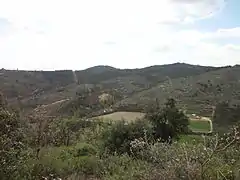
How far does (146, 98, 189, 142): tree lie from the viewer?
2102cm

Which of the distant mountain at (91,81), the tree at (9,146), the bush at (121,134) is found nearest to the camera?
the tree at (9,146)

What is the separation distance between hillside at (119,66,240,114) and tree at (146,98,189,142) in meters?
28.3

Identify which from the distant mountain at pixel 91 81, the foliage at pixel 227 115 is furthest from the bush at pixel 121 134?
the distant mountain at pixel 91 81

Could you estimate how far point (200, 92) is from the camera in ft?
214

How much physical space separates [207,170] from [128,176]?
238cm

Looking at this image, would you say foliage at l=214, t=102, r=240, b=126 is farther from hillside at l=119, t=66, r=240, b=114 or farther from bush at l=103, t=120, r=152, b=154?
hillside at l=119, t=66, r=240, b=114

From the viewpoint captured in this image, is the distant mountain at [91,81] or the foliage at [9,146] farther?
the distant mountain at [91,81]

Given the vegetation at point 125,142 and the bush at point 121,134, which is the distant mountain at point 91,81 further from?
the bush at point 121,134

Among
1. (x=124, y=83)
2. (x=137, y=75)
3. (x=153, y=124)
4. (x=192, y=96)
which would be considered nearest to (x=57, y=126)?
(x=153, y=124)

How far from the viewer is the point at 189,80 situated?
7750 centimetres

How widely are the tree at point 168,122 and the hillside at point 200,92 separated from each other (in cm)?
2826

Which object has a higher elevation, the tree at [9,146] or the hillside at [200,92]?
the tree at [9,146]

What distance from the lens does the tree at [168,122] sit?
2102cm

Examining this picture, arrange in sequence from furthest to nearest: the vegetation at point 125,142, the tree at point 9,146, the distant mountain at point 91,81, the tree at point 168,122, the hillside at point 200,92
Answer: the distant mountain at point 91,81
the hillside at point 200,92
the tree at point 168,122
the tree at point 9,146
the vegetation at point 125,142
